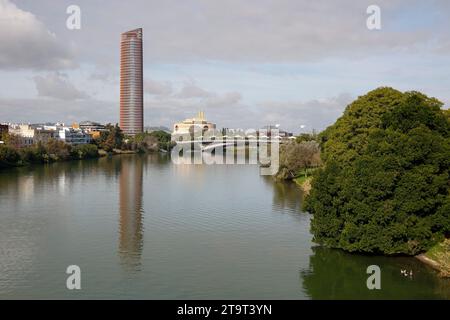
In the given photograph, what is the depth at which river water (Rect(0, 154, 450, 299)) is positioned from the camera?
12.0 m

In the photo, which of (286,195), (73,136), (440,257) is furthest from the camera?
(73,136)

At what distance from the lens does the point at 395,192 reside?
45.9ft

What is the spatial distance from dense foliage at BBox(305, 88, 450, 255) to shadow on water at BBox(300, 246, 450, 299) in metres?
0.38

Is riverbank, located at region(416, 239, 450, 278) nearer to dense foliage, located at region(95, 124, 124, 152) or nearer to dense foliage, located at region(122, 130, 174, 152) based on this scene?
dense foliage, located at region(95, 124, 124, 152)

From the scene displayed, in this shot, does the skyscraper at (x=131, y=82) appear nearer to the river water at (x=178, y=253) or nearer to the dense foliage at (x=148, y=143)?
the dense foliage at (x=148, y=143)

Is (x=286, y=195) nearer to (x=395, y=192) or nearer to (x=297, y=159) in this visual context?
(x=297, y=159)

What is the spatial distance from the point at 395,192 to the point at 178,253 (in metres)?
6.61

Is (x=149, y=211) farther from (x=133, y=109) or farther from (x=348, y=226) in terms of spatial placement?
(x=133, y=109)

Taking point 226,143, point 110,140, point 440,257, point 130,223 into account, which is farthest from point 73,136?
point 440,257

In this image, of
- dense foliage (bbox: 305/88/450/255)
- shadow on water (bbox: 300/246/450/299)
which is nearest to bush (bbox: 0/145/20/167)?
dense foliage (bbox: 305/88/450/255)

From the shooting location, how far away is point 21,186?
95.2 feet
